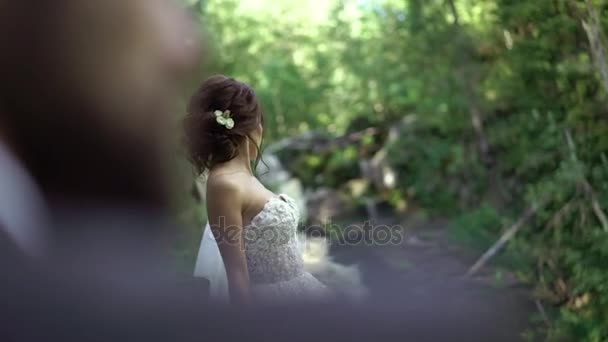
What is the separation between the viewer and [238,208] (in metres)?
1.18

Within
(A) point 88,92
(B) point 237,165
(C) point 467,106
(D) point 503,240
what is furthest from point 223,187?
(C) point 467,106

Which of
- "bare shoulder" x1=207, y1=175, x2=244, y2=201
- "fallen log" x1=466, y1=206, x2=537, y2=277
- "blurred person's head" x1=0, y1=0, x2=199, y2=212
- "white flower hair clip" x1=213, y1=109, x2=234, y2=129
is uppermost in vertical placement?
"fallen log" x1=466, y1=206, x2=537, y2=277

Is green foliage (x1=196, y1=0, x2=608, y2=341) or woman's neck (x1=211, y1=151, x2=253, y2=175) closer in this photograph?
woman's neck (x1=211, y1=151, x2=253, y2=175)

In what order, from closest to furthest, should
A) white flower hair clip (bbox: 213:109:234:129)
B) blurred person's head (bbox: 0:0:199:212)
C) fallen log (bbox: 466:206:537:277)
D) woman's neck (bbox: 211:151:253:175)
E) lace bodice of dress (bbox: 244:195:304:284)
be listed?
1. blurred person's head (bbox: 0:0:199:212)
2. white flower hair clip (bbox: 213:109:234:129)
3. woman's neck (bbox: 211:151:253:175)
4. lace bodice of dress (bbox: 244:195:304:284)
5. fallen log (bbox: 466:206:537:277)

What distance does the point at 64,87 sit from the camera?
72 centimetres

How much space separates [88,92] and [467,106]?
6.45 metres

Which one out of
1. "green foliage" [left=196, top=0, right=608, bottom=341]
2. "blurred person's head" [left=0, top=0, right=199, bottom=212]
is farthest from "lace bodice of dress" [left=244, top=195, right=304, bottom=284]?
"green foliage" [left=196, top=0, right=608, bottom=341]

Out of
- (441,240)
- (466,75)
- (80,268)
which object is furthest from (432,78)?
(80,268)

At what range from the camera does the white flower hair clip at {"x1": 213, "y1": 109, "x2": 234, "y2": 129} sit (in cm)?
100

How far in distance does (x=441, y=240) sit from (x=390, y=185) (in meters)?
3.51

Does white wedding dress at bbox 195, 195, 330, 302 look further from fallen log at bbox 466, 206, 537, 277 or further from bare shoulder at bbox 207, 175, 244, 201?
fallen log at bbox 466, 206, 537, 277

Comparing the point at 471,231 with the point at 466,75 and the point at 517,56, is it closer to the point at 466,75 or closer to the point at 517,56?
the point at 466,75

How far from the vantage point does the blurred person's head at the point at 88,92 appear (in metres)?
0.68

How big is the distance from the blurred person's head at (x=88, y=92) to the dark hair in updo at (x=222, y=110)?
0.41ft
